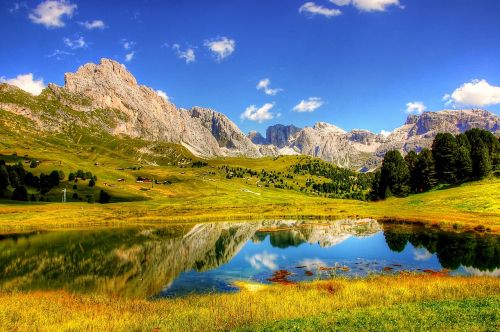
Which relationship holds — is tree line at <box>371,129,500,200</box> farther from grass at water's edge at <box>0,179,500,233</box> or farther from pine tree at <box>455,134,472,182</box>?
grass at water's edge at <box>0,179,500,233</box>

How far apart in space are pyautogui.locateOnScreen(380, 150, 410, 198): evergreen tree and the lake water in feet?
228

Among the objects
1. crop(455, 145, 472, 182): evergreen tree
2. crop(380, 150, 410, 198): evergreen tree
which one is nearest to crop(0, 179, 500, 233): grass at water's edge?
crop(455, 145, 472, 182): evergreen tree

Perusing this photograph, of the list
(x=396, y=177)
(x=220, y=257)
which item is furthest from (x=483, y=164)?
(x=220, y=257)

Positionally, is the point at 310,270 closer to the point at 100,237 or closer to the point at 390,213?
the point at 100,237

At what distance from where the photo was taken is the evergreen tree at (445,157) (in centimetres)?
14689

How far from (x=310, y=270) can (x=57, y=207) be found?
132 meters

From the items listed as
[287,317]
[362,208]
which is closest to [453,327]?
[287,317]

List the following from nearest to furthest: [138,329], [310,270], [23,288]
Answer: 1. [138,329]
2. [23,288]
3. [310,270]

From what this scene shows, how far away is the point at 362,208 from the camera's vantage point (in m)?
140

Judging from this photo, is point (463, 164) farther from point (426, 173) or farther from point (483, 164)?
point (426, 173)

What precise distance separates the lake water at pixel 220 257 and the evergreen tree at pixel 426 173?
6333 cm

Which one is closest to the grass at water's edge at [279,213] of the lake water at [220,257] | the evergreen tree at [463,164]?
the evergreen tree at [463,164]

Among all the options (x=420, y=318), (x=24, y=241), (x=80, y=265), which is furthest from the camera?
(x=24, y=241)

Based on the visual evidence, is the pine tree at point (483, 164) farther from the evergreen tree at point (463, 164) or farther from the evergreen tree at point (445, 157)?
the evergreen tree at point (445, 157)
